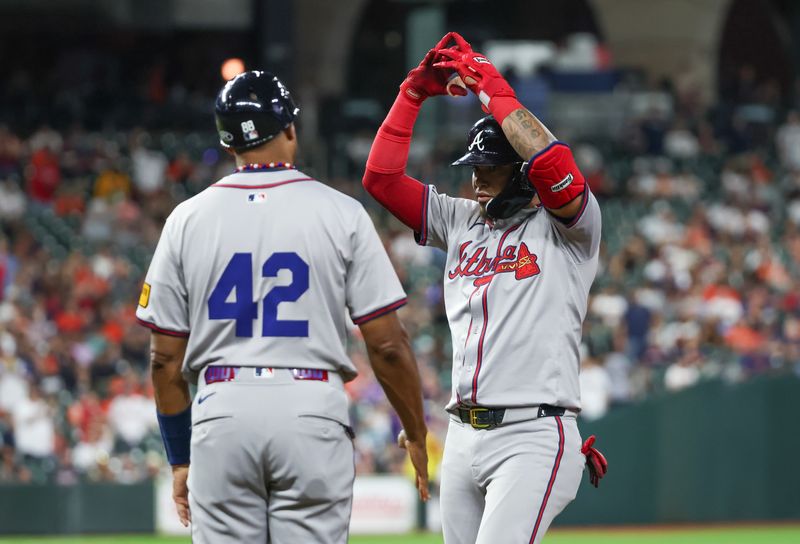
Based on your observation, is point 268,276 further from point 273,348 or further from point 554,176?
point 554,176

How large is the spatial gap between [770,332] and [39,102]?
10.2 m

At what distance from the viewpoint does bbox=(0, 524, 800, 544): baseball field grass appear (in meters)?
11.5

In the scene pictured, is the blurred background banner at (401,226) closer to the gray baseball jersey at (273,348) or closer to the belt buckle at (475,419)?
the belt buckle at (475,419)

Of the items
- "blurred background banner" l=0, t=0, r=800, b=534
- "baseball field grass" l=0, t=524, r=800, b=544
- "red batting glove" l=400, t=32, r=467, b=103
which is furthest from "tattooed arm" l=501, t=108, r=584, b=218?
"baseball field grass" l=0, t=524, r=800, b=544

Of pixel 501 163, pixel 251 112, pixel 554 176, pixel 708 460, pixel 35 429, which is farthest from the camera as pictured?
pixel 708 460

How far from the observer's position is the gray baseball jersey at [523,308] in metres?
4.23

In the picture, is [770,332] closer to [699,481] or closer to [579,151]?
[699,481]

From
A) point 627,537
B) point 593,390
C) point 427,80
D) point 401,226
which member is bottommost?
point 627,537

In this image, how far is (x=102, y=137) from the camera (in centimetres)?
1761

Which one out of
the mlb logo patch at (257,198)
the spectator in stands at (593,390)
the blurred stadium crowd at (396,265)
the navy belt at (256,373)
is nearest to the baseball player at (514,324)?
the navy belt at (256,373)

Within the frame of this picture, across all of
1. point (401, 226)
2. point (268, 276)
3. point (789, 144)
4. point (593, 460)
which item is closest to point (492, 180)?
point (593, 460)

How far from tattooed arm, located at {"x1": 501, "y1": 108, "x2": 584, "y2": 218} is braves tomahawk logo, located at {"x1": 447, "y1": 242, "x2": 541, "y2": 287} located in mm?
168

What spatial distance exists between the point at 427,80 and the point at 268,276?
4.30 ft

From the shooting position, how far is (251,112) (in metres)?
3.74
